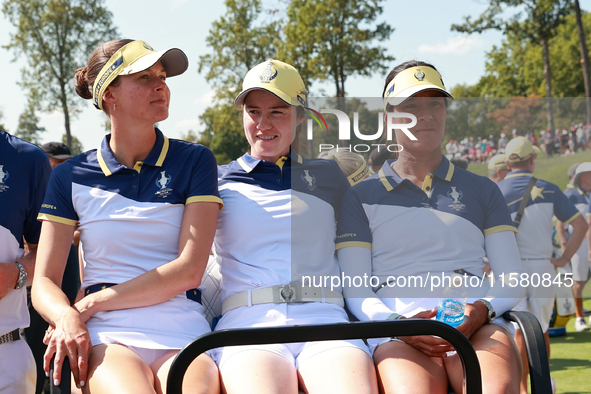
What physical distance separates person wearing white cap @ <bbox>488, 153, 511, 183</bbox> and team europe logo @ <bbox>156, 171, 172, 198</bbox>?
1.83 m

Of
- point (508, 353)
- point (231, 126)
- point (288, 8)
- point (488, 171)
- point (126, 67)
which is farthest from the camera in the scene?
point (231, 126)

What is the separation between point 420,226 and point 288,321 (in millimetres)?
817

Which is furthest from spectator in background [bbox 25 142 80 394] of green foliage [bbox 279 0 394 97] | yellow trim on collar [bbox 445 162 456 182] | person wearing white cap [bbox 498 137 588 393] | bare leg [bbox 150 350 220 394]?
green foliage [bbox 279 0 394 97]

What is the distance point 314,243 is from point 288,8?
15.7m

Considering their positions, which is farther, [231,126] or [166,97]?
[231,126]

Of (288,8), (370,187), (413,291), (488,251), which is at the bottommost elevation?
(413,291)

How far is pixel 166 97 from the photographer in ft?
8.60

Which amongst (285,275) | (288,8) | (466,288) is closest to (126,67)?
(285,275)

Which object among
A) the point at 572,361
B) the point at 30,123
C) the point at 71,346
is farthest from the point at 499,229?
the point at 30,123

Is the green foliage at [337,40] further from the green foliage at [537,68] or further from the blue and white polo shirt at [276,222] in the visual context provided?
the green foliage at [537,68]

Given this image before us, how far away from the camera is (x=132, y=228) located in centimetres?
243

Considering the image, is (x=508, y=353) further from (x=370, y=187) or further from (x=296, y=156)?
(x=296, y=156)

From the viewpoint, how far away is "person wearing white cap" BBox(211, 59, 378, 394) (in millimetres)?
2189

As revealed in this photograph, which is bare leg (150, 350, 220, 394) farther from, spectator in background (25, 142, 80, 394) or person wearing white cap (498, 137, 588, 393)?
person wearing white cap (498, 137, 588, 393)
